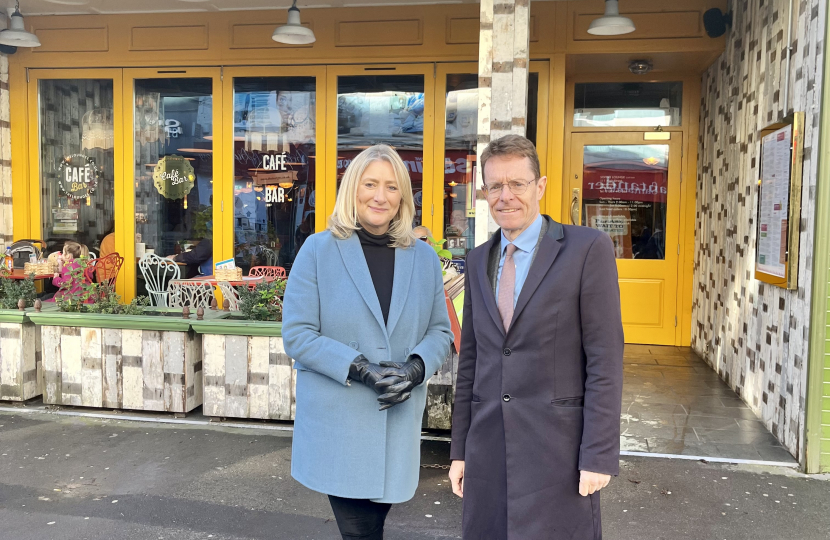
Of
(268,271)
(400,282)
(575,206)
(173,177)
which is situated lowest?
(268,271)

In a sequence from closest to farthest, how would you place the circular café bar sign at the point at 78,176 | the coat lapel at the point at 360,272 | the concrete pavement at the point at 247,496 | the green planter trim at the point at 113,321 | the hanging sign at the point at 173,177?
the coat lapel at the point at 360,272
the concrete pavement at the point at 247,496
the green planter trim at the point at 113,321
the hanging sign at the point at 173,177
the circular café bar sign at the point at 78,176

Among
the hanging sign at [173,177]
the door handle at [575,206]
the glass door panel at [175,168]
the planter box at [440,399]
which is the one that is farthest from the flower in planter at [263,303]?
the door handle at [575,206]

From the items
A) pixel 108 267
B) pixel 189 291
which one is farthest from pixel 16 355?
pixel 108 267

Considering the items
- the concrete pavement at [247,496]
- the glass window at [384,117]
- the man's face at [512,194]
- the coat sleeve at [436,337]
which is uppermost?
the glass window at [384,117]

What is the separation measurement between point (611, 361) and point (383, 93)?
6.43 meters

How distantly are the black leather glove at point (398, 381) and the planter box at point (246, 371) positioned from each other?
2.72 m

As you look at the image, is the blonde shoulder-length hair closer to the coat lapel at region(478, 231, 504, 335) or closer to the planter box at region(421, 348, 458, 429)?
the coat lapel at region(478, 231, 504, 335)

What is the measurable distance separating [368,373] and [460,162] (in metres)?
5.71

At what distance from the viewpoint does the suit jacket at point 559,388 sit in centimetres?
185

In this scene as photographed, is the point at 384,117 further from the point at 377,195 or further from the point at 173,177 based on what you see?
the point at 377,195

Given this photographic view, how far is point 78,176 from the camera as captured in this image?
842 cm

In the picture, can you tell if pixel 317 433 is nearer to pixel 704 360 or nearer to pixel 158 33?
pixel 704 360

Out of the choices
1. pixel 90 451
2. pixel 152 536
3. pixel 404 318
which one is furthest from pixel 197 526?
pixel 404 318

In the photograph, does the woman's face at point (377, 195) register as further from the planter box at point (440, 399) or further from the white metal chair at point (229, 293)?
the white metal chair at point (229, 293)
